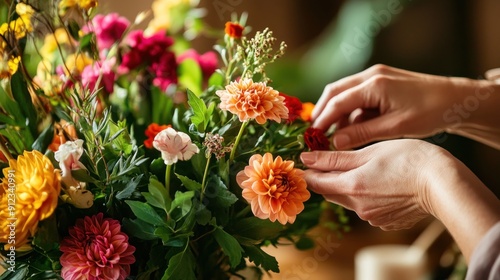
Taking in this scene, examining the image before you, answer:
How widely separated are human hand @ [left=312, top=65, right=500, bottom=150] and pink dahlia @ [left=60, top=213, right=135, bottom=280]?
282 millimetres

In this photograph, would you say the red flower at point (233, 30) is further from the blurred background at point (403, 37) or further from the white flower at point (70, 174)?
the blurred background at point (403, 37)

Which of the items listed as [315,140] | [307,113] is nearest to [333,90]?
[307,113]

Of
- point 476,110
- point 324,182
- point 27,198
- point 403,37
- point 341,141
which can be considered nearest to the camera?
point 27,198

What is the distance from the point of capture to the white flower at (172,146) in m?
0.45

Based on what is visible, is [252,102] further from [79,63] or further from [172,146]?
[79,63]

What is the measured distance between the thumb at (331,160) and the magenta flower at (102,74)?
0.22m

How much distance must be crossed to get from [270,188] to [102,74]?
9.5 inches

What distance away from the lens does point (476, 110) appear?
2.41ft

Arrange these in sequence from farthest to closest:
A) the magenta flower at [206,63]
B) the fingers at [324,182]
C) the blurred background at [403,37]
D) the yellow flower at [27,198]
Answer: the blurred background at [403,37] < the magenta flower at [206,63] < the fingers at [324,182] < the yellow flower at [27,198]

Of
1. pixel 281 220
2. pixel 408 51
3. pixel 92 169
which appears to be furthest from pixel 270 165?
pixel 408 51

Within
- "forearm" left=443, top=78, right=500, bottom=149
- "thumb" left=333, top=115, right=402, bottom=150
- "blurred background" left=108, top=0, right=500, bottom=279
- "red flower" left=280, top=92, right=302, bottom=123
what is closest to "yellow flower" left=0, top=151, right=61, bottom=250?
"red flower" left=280, top=92, right=302, bottom=123

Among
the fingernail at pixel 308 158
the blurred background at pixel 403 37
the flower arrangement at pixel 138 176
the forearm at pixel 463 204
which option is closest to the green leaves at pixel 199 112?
the flower arrangement at pixel 138 176

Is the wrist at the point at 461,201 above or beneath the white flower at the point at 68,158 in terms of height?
beneath

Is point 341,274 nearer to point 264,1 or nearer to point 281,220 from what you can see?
point 264,1
